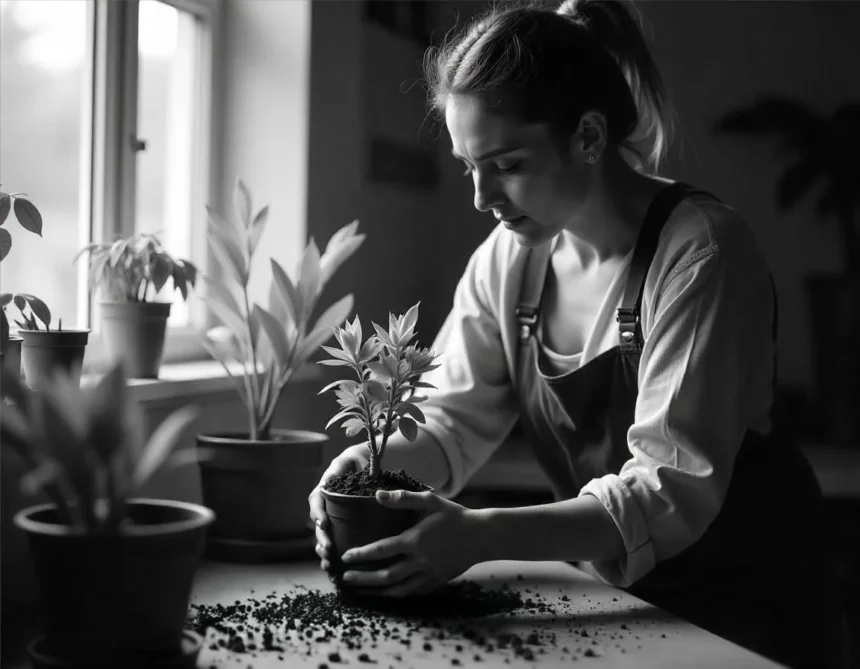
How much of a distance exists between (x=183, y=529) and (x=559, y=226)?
784 mm

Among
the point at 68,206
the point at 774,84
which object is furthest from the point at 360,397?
the point at 774,84

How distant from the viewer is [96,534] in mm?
860

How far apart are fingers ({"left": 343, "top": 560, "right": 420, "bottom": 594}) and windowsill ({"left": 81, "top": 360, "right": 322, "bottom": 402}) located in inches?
18.7

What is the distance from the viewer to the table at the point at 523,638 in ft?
3.43

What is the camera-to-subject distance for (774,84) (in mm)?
3742

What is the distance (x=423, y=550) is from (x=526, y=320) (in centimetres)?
57

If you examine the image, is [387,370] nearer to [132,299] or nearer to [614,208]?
[614,208]

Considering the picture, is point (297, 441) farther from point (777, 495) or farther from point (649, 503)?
point (777, 495)

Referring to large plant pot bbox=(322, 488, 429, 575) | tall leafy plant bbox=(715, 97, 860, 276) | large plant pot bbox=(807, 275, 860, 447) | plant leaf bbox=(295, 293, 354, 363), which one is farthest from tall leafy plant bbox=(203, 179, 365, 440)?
tall leafy plant bbox=(715, 97, 860, 276)

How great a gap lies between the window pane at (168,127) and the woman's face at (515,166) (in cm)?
87

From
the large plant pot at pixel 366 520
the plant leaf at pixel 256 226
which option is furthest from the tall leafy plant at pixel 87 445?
the plant leaf at pixel 256 226

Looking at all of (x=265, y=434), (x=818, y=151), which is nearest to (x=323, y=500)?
(x=265, y=434)

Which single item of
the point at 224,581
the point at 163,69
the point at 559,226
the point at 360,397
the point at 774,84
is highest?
the point at 774,84

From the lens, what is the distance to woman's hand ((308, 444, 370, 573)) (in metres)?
1.26
